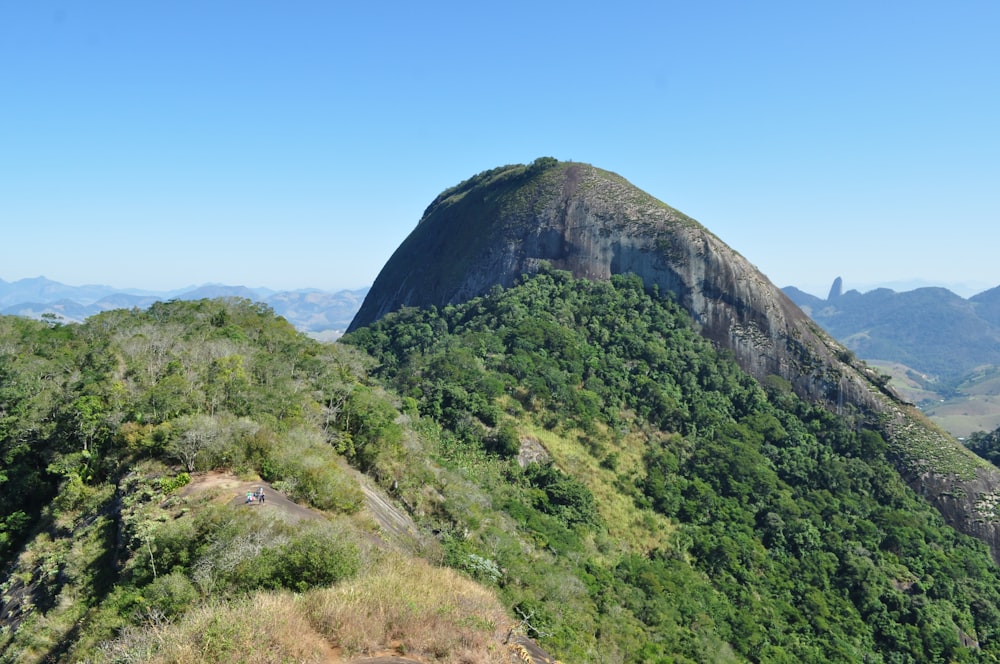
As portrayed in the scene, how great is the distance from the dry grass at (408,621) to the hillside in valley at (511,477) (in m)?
0.05

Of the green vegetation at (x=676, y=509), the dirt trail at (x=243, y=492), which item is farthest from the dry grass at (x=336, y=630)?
the green vegetation at (x=676, y=509)

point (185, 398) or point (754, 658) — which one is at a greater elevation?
point (185, 398)

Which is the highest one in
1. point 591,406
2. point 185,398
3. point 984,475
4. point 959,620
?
point 185,398

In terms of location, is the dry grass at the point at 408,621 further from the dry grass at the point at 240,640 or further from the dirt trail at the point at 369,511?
the dry grass at the point at 240,640

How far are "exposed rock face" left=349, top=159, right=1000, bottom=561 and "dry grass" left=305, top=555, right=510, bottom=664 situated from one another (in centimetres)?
5287

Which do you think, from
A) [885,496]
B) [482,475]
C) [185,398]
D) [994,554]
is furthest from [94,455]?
[994,554]

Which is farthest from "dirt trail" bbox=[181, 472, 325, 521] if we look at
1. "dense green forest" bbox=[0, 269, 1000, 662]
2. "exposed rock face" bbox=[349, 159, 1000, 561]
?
"exposed rock face" bbox=[349, 159, 1000, 561]

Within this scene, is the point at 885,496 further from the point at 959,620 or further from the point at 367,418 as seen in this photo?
the point at 367,418

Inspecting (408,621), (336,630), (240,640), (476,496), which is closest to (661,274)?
(476,496)

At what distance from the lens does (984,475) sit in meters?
46.4

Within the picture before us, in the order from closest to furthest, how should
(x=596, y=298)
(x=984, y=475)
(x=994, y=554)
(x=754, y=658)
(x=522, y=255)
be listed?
(x=754, y=658)
(x=994, y=554)
(x=984, y=475)
(x=596, y=298)
(x=522, y=255)

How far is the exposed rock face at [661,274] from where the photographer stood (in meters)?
47.7

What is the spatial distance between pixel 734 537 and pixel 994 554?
2383cm

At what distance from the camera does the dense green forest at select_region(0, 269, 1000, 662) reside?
12.0m
